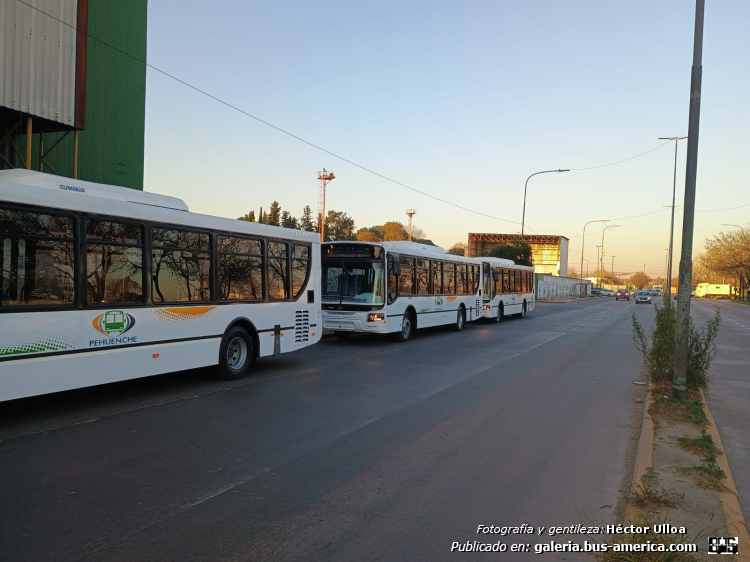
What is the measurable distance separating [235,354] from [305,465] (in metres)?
5.57

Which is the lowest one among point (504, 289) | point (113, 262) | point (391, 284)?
point (504, 289)

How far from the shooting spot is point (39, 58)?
15.2m

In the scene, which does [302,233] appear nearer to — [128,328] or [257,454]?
[128,328]

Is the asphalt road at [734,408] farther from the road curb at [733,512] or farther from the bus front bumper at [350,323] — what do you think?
the bus front bumper at [350,323]

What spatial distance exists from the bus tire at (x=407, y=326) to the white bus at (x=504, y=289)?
331 inches

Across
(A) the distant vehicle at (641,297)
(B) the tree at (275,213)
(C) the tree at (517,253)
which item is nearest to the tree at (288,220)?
(B) the tree at (275,213)

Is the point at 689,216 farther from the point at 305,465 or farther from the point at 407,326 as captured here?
the point at 407,326

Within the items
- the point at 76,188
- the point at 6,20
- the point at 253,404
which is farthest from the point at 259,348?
the point at 6,20

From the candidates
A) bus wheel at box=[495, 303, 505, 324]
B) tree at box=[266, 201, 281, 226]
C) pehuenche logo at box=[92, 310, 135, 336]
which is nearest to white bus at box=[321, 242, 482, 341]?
pehuenche logo at box=[92, 310, 135, 336]

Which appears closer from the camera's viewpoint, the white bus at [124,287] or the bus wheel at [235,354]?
the white bus at [124,287]

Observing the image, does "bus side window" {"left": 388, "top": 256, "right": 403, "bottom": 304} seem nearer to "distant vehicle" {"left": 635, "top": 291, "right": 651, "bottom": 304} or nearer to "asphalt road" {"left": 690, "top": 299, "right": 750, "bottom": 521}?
"asphalt road" {"left": 690, "top": 299, "right": 750, "bottom": 521}

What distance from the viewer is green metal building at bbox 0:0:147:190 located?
1683cm

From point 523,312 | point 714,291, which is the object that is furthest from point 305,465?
point 714,291

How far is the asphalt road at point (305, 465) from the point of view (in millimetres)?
4410
